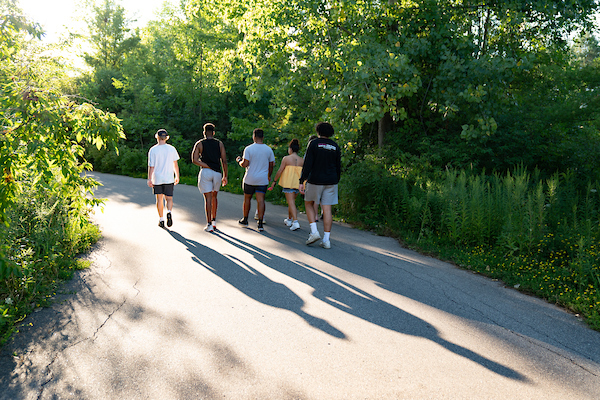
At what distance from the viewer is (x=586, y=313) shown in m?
5.00

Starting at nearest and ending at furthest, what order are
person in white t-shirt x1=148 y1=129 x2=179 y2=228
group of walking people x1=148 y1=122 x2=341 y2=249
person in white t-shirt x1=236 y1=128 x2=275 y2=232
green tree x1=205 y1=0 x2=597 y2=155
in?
group of walking people x1=148 y1=122 x2=341 y2=249 < person in white t-shirt x1=148 y1=129 x2=179 y2=228 < person in white t-shirt x1=236 y1=128 x2=275 y2=232 < green tree x1=205 y1=0 x2=597 y2=155

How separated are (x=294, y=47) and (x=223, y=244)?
6705 mm

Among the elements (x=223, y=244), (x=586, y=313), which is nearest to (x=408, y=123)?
(x=223, y=244)

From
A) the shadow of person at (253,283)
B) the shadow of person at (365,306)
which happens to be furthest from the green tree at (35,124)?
the shadow of person at (365,306)

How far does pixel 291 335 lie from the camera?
Answer: 14.4ft

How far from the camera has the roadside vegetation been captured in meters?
4.77

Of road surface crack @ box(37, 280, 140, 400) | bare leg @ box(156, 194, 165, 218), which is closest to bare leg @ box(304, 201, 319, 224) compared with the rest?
bare leg @ box(156, 194, 165, 218)

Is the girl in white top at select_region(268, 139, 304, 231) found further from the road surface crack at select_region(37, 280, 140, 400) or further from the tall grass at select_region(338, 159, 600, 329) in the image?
the road surface crack at select_region(37, 280, 140, 400)

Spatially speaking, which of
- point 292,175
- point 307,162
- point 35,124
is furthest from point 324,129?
point 35,124

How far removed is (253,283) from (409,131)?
9213 mm

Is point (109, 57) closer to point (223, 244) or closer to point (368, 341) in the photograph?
point (223, 244)

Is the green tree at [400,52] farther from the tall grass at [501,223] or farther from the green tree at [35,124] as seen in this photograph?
the green tree at [35,124]

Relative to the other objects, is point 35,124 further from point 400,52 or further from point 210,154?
point 400,52

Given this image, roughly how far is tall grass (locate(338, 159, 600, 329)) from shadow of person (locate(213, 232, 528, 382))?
170 centimetres
